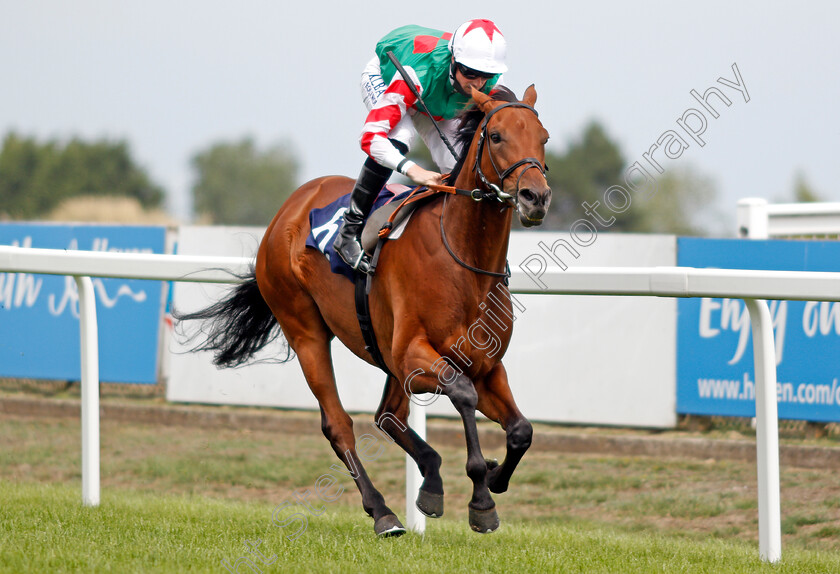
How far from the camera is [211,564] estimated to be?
11.8 feet

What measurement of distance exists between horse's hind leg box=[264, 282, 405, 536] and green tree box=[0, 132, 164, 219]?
172 feet

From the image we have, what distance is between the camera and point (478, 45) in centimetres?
397

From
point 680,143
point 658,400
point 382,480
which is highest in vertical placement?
point 680,143

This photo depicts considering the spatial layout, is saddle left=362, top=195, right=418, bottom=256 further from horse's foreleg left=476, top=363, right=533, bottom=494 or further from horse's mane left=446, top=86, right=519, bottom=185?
horse's foreleg left=476, top=363, right=533, bottom=494

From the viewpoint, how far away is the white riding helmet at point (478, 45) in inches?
Result: 156

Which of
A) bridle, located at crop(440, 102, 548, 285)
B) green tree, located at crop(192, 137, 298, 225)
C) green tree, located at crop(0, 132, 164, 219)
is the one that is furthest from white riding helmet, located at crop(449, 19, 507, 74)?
green tree, located at crop(192, 137, 298, 225)

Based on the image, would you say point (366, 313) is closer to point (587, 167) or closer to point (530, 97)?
point (530, 97)

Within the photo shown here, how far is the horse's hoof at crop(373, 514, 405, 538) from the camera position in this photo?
4.27 meters

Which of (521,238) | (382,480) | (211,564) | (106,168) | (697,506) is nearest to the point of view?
(211,564)

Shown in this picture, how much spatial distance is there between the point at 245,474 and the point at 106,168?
5234 centimetres

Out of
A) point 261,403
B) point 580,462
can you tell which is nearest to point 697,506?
point 580,462

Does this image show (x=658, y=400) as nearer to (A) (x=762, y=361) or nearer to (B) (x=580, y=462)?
(B) (x=580, y=462)

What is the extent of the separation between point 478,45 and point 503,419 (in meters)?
1.46

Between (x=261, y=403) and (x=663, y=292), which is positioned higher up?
(x=663, y=292)
